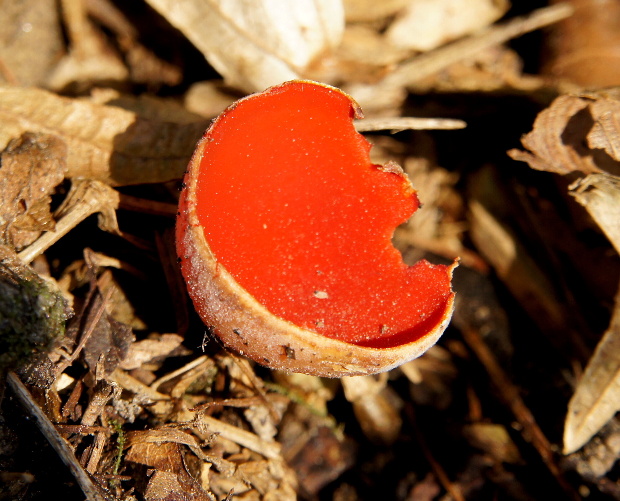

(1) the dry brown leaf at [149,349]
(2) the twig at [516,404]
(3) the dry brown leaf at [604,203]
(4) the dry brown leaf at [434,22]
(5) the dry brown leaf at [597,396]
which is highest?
(4) the dry brown leaf at [434,22]

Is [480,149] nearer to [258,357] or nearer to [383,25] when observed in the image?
[383,25]

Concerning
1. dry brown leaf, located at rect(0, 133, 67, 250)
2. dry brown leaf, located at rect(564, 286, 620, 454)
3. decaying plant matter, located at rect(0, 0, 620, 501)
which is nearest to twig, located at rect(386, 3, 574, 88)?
decaying plant matter, located at rect(0, 0, 620, 501)

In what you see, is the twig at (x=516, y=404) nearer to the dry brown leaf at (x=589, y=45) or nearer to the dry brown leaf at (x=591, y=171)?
the dry brown leaf at (x=591, y=171)

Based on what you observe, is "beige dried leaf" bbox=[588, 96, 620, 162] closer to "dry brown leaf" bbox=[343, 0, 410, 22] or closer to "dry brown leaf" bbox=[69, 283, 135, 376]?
"dry brown leaf" bbox=[343, 0, 410, 22]

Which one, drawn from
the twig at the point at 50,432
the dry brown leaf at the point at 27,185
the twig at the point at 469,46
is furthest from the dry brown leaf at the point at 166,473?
the twig at the point at 469,46

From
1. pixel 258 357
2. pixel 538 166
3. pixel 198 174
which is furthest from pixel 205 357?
pixel 538 166
